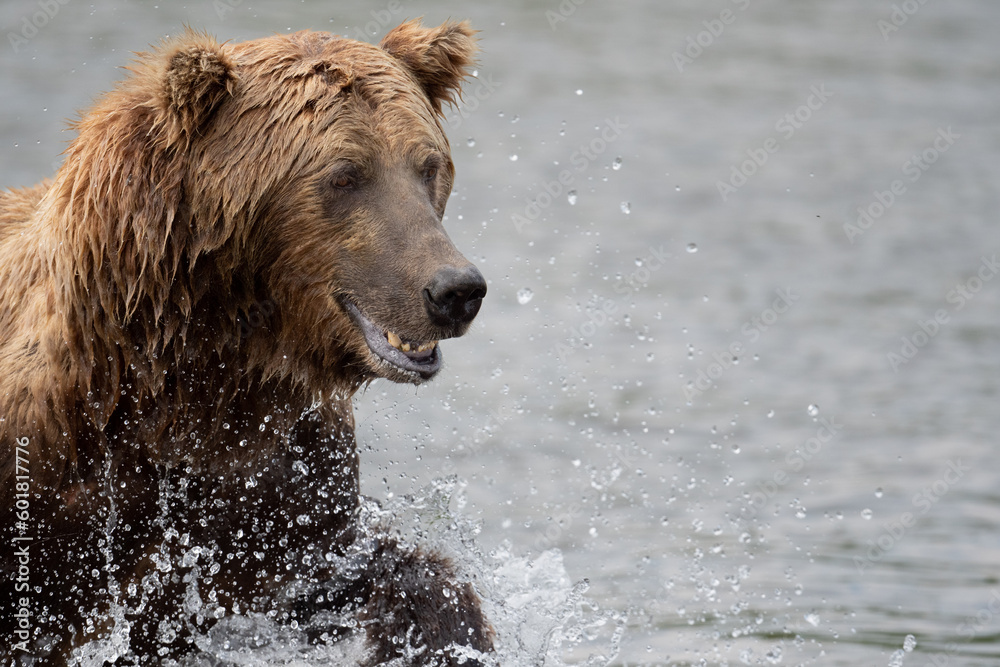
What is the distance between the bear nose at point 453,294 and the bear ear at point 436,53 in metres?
0.92

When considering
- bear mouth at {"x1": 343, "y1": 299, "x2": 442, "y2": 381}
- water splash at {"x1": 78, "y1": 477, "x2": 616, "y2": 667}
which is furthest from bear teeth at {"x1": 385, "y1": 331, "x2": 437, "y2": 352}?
water splash at {"x1": 78, "y1": 477, "x2": 616, "y2": 667}

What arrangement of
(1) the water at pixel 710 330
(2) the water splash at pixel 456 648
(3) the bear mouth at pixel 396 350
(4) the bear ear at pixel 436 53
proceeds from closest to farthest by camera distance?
1. (3) the bear mouth at pixel 396 350
2. (2) the water splash at pixel 456 648
3. (4) the bear ear at pixel 436 53
4. (1) the water at pixel 710 330

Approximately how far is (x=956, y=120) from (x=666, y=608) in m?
11.0

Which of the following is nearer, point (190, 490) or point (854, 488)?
point (190, 490)

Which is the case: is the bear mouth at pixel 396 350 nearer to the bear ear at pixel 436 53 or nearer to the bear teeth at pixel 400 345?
the bear teeth at pixel 400 345

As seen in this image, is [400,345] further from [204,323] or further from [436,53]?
[436,53]

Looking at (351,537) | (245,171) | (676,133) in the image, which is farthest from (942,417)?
(676,133)

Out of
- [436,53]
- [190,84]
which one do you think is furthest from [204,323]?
[436,53]

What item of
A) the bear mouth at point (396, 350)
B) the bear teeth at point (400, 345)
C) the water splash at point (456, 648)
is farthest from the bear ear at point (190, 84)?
the water splash at point (456, 648)

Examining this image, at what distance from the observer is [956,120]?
15.6 metres

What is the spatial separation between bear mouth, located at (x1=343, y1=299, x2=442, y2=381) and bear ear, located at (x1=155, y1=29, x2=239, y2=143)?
2.23 ft

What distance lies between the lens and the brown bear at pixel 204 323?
4.04 metres

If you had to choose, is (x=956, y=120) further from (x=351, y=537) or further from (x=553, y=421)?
(x=351, y=537)

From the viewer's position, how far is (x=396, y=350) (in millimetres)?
4160
